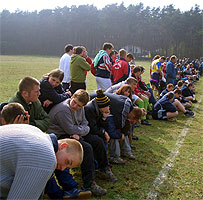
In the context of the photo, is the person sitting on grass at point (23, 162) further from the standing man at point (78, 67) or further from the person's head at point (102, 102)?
the standing man at point (78, 67)

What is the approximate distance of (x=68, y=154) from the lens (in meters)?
2.31

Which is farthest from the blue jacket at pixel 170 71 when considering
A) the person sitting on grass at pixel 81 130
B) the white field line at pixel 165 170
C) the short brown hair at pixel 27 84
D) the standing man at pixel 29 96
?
the short brown hair at pixel 27 84

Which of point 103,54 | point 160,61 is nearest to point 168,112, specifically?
point 103,54

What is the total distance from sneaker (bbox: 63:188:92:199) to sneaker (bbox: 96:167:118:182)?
2.17 ft

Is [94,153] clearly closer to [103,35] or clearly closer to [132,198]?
[132,198]

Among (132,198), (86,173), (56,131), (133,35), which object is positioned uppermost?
(133,35)

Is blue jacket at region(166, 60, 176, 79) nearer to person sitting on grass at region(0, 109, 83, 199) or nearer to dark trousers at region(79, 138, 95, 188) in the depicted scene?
dark trousers at region(79, 138, 95, 188)

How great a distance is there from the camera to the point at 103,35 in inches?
2936

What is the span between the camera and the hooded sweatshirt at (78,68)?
6879 millimetres

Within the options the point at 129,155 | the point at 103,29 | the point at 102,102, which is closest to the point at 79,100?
the point at 102,102

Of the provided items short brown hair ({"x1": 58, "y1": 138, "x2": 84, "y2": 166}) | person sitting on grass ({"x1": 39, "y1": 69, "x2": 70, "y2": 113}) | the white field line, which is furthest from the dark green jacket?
the white field line

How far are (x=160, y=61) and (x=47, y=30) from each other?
7578 cm

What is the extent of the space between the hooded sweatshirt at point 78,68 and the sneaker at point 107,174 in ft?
11.2

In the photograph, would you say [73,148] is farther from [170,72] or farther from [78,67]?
[170,72]
